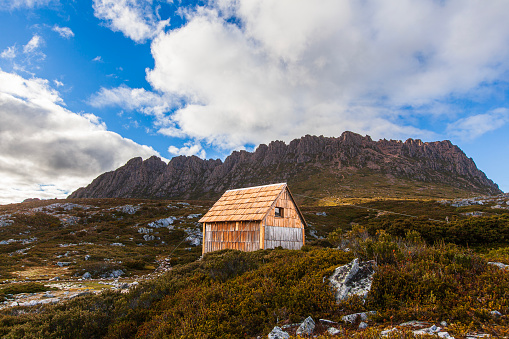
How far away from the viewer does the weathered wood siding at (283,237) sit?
20.8 m

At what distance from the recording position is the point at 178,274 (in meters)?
12.6

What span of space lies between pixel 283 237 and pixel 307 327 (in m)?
16.7

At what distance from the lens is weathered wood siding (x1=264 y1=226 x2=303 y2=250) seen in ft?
68.3

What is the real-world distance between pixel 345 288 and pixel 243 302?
311 centimetres

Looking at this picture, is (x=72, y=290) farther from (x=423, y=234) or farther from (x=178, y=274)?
(x=423, y=234)

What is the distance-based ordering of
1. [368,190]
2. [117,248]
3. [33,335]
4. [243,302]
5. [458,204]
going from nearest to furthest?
[33,335], [243,302], [117,248], [458,204], [368,190]

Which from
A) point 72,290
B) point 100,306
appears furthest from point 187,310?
point 72,290

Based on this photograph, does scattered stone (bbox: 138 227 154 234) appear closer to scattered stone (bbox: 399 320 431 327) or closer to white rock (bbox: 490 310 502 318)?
scattered stone (bbox: 399 320 431 327)

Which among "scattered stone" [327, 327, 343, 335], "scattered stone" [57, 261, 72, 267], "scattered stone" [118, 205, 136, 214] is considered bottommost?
"scattered stone" [57, 261, 72, 267]

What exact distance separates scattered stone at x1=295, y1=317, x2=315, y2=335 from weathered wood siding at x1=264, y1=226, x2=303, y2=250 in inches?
555

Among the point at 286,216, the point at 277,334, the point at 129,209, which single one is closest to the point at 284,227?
the point at 286,216

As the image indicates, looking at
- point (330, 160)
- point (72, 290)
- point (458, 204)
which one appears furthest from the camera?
point (330, 160)

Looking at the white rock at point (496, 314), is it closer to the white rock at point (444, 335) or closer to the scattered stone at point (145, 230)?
the white rock at point (444, 335)

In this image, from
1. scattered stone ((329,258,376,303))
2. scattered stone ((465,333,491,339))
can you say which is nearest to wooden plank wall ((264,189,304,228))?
scattered stone ((329,258,376,303))
